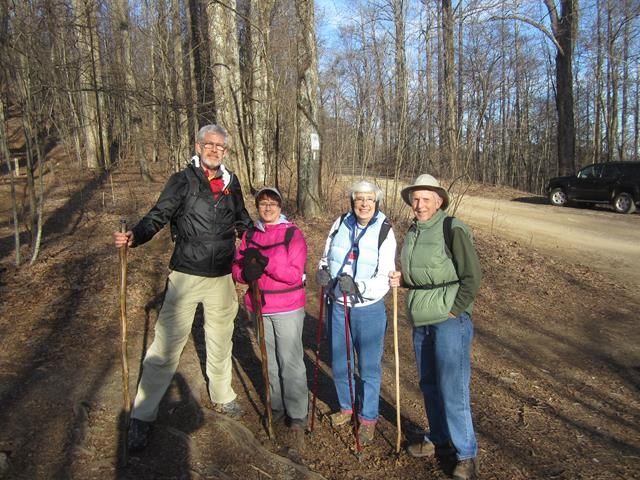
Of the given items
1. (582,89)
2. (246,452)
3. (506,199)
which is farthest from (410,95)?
(582,89)

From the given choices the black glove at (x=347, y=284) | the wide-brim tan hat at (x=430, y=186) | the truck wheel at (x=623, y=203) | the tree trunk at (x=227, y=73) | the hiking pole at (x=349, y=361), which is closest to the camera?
the wide-brim tan hat at (x=430, y=186)

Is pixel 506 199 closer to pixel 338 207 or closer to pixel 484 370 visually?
pixel 338 207

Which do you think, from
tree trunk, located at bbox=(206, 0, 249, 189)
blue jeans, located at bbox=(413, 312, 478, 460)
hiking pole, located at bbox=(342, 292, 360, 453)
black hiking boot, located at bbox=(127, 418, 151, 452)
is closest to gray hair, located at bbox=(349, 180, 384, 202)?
hiking pole, located at bbox=(342, 292, 360, 453)

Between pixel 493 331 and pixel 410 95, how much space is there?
4995mm

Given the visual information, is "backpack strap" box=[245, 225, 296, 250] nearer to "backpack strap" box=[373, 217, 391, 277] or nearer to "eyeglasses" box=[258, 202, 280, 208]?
"eyeglasses" box=[258, 202, 280, 208]

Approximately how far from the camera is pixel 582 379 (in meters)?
5.17

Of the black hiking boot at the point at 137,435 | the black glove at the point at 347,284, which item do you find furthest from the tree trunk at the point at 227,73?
the black hiking boot at the point at 137,435

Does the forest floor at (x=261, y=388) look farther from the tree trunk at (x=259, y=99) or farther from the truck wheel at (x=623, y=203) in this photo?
the truck wheel at (x=623, y=203)

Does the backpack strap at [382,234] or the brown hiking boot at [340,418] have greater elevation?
the backpack strap at [382,234]

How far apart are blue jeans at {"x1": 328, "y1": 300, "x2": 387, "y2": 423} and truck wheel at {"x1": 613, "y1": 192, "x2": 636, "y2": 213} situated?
1535 cm

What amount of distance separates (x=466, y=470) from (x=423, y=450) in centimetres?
39

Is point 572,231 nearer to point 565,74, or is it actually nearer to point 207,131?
point 565,74

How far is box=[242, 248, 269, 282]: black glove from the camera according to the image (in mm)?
3227

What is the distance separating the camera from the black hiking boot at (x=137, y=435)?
3152 mm
